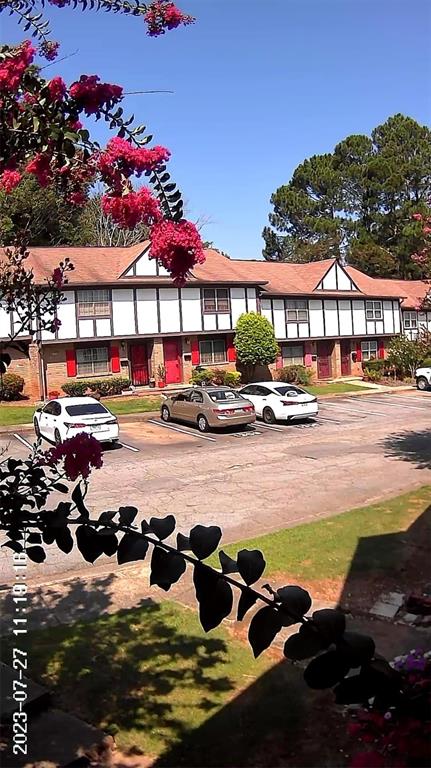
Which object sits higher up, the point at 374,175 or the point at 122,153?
the point at 374,175

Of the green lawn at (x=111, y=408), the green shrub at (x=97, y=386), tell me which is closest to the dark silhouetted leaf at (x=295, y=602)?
the green lawn at (x=111, y=408)

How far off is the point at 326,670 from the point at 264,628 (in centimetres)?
29

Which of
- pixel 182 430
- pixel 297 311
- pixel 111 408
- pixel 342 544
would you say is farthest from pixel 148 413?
pixel 342 544

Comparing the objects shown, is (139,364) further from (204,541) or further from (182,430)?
(204,541)

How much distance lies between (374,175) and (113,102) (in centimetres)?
6181

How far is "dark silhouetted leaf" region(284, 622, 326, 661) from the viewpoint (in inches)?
72.6

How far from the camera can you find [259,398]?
22688 millimetres

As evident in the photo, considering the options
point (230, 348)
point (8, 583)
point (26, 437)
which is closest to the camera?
point (8, 583)

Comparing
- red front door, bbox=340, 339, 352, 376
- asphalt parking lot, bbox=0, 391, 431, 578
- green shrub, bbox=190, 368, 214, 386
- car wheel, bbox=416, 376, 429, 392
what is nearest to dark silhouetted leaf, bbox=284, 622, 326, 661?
asphalt parking lot, bbox=0, 391, 431, 578

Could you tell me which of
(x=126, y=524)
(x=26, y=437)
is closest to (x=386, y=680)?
(x=126, y=524)

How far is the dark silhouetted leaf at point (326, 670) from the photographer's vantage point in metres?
1.76

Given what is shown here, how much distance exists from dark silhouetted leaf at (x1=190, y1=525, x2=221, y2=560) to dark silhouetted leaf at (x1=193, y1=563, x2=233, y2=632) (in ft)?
0.17

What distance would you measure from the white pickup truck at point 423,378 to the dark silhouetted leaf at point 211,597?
31.9m

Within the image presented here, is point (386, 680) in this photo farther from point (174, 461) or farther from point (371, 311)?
point (371, 311)
